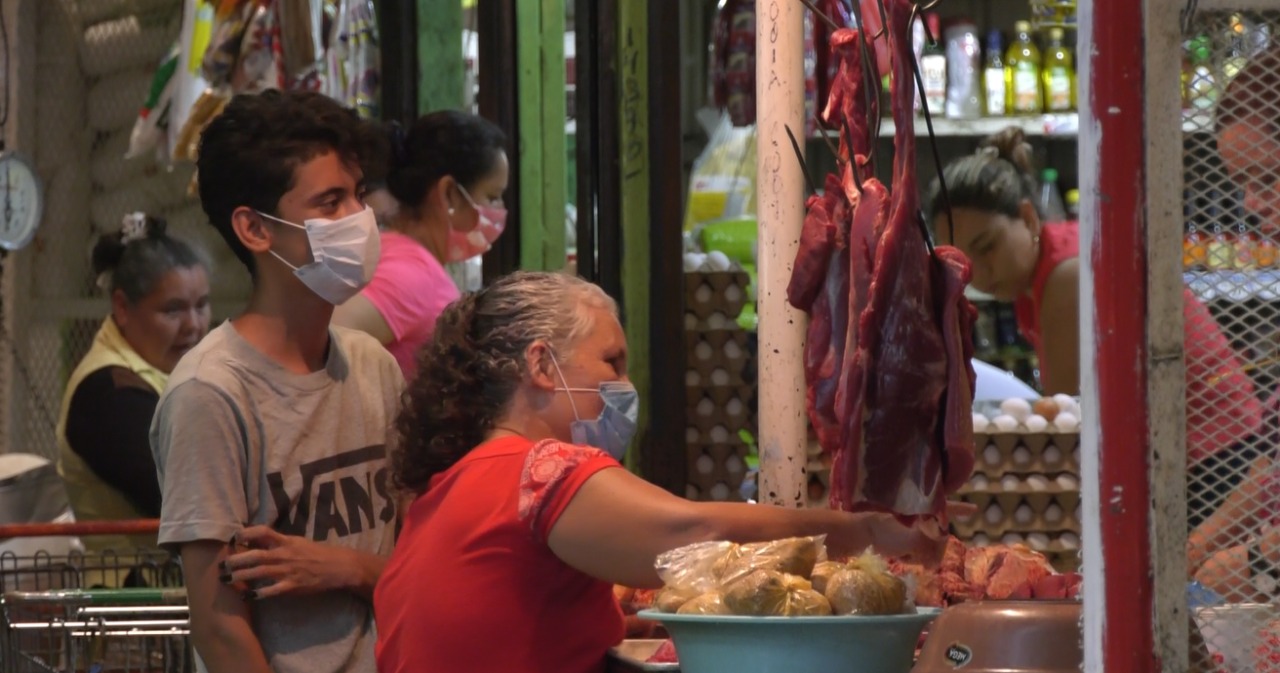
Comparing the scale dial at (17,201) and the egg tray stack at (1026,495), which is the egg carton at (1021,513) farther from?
the scale dial at (17,201)

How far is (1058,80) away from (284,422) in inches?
165

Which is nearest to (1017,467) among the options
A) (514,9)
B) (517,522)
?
(514,9)

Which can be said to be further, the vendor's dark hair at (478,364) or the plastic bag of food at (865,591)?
the vendor's dark hair at (478,364)

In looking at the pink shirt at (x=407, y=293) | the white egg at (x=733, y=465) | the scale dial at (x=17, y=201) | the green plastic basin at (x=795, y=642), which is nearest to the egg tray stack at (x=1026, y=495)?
the white egg at (x=733, y=465)

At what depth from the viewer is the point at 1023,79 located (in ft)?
20.7

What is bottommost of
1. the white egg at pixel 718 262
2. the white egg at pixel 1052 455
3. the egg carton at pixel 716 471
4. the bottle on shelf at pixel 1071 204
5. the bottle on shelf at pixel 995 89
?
the egg carton at pixel 716 471

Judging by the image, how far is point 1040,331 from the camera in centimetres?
491

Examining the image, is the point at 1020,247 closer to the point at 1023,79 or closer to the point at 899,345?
the point at 1023,79

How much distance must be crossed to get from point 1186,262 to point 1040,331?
129 inches

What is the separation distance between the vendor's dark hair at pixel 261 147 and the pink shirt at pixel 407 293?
1141 mm

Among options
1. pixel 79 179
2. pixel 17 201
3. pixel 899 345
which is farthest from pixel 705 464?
pixel 79 179

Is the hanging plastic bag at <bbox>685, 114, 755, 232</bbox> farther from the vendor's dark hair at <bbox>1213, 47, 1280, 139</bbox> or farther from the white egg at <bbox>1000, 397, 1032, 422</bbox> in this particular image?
the vendor's dark hair at <bbox>1213, 47, 1280, 139</bbox>

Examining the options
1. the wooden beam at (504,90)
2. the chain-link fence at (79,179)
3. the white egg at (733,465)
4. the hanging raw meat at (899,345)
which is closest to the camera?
the hanging raw meat at (899,345)

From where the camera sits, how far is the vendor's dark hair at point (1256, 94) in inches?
65.4
